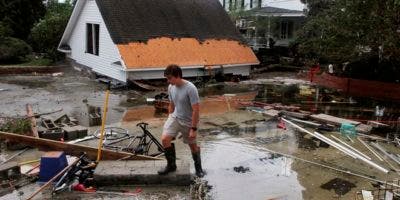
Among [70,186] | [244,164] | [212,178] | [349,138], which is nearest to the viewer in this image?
[70,186]

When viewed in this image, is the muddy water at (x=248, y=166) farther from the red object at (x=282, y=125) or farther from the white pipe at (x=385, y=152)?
the white pipe at (x=385, y=152)

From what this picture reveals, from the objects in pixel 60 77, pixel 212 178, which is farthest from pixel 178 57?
pixel 212 178

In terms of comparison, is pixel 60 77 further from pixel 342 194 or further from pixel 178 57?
pixel 342 194

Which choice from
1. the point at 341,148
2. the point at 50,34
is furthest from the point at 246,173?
the point at 50,34

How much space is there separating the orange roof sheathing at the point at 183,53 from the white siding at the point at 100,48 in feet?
2.39

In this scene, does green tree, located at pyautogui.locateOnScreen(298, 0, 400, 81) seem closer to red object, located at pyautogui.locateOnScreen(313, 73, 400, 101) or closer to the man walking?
red object, located at pyautogui.locateOnScreen(313, 73, 400, 101)

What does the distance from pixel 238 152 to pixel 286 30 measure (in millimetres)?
25666

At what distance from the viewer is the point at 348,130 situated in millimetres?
11352

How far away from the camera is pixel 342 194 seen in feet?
23.8

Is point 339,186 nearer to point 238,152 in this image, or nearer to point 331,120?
point 238,152

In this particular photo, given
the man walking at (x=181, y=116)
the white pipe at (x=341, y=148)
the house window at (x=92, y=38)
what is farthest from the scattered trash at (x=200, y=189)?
the house window at (x=92, y=38)

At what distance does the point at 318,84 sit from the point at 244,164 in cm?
1292

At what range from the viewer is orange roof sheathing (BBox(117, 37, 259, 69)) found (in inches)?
738

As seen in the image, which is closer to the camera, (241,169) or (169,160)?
(169,160)
